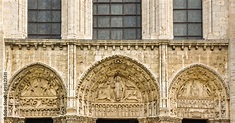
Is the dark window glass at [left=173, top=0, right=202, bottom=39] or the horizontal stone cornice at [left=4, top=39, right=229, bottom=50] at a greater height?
the dark window glass at [left=173, top=0, right=202, bottom=39]

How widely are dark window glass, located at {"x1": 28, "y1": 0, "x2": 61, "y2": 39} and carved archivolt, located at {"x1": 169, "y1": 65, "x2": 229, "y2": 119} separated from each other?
179 inches

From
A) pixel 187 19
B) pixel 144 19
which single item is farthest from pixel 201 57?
pixel 144 19

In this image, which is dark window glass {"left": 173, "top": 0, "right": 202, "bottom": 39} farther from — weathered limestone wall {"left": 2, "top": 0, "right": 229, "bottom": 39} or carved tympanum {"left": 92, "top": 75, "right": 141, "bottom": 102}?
carved tympanum {"left": 92, "top": 75, "right": 141, "bottom": 102}

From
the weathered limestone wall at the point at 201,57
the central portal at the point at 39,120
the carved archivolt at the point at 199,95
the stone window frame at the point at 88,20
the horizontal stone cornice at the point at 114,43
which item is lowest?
the central portal at the point at 39,120

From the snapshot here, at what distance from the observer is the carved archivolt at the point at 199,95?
1007 inches

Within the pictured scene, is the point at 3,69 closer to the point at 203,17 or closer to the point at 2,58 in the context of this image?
the point at 2,58

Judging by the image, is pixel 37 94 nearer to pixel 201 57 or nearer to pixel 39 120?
pixel 39 120

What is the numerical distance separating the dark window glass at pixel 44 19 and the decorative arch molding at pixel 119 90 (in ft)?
6.71

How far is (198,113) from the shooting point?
25688mm

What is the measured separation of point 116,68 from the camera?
25.8 meters

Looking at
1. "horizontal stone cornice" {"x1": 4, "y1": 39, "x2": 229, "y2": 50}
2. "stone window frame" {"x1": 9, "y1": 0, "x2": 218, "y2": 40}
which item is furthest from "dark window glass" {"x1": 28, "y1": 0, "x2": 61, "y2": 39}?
"horizontal stone cornice" {"x1": 4, "y1": 39, "x2": 229, "y2": 50}

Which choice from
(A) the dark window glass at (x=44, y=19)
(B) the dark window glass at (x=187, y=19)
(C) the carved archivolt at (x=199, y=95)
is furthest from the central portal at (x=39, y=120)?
(B) the dark window glass at (x=187, y=19)

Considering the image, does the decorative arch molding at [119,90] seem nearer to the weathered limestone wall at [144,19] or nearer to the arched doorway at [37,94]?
the arched doorway at [37,94]

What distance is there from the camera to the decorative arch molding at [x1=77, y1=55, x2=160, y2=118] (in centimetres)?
2555
